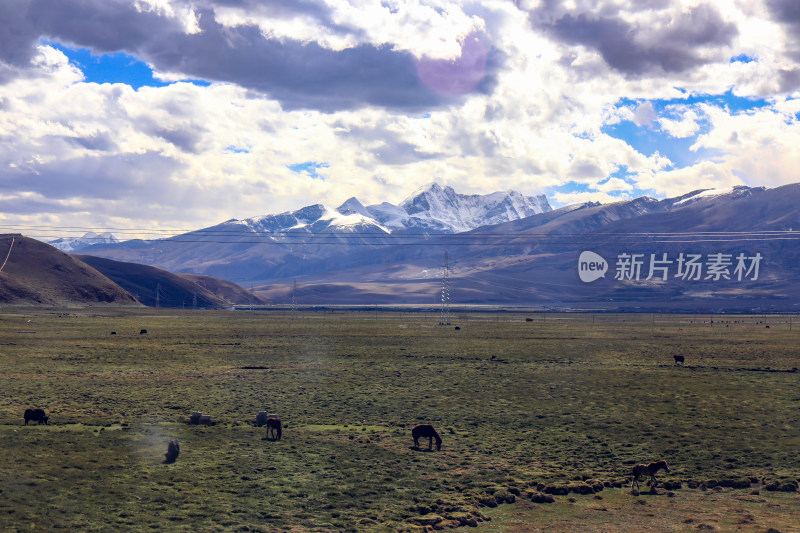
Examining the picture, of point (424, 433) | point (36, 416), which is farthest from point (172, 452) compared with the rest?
point (424, 433)

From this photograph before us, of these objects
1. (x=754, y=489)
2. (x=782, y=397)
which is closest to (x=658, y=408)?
(x=782, y=397)

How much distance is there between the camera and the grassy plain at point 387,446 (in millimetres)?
21641

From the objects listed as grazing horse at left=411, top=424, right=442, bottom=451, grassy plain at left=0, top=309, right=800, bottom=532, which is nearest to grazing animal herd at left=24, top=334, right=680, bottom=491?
grazing horse at left=411, top=424, right=442, bottom=451

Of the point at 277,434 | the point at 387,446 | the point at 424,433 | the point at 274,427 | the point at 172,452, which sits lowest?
the point at 387,446

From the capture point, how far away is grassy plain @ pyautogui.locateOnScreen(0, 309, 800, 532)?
71.0ft

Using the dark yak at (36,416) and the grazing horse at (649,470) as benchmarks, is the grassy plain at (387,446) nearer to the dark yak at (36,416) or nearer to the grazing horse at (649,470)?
the grazing horse at (649,470)

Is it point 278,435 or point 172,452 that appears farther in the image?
point 278,435

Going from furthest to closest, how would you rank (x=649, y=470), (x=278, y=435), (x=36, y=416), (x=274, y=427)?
(x=36, y=416) → (x=274, y=427) → (x=278, y=435) → (x=649, y=470)

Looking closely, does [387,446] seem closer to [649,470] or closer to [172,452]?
[172,452]

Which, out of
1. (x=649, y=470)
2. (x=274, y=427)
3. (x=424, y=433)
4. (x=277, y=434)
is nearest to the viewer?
(x=649, y=470)

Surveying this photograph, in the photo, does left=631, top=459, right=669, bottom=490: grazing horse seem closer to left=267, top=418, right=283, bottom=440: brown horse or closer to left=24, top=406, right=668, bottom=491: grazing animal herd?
left=24, top=406, right=668, bottom=491: grazing animal herd

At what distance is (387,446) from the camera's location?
31156 millimetres

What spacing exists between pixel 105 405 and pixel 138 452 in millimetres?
13596

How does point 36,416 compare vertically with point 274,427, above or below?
below
